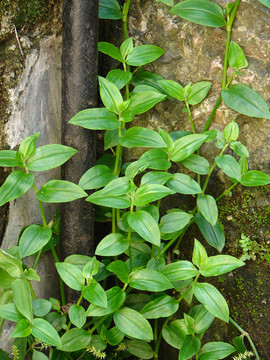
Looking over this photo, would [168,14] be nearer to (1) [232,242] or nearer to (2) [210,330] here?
(1) [232,242]

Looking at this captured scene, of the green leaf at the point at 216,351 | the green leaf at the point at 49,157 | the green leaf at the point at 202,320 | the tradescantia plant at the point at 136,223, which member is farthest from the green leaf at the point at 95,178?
the green leaf at the point at 216,351

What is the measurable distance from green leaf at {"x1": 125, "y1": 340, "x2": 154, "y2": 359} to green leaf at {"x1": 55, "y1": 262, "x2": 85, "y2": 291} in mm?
349

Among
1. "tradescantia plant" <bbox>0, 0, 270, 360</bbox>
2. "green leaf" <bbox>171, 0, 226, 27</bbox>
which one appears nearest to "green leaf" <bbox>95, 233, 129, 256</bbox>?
"tradescantia plant" <bbox>0, 0, 270, 360</bbox>

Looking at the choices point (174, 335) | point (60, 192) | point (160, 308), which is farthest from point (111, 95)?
point (174, 335)

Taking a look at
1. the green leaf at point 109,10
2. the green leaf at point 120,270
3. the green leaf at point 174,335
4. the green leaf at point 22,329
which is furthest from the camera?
the green leaf at point 109,10

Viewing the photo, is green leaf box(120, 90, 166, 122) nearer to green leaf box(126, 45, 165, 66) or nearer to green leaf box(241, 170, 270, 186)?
green leaf box(126, 45, 165, 66)

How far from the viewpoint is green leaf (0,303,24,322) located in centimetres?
118

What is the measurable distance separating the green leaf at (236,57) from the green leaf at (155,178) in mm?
381

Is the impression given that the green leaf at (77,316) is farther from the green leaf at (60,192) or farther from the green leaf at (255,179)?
the green leaf at (255,179)

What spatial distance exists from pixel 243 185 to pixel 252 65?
37 centimetres

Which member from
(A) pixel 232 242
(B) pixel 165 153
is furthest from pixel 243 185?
(B) pixel 165 153

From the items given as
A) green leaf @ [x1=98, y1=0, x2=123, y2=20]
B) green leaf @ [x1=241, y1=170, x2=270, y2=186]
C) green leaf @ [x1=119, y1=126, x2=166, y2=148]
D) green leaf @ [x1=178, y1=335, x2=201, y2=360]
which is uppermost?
green leaf @ [x1=98, y1=0, x2=123, y2=20]

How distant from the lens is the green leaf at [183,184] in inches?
52.0

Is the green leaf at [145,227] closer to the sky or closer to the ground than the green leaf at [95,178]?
closer to the ground
